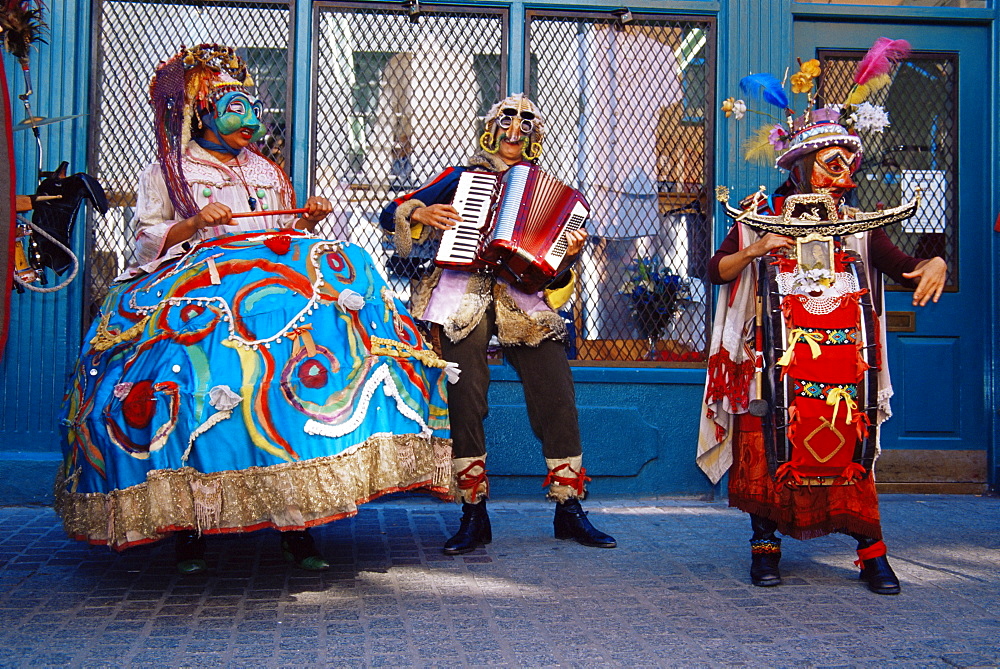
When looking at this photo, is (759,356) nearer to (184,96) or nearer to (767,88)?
(767,88)

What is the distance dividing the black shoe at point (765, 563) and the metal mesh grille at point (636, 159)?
7.03 feet

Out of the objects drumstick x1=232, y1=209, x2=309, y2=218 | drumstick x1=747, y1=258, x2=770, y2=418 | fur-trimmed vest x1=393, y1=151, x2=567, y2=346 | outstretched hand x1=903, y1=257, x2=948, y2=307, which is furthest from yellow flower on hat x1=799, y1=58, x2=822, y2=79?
drumstick x1=232, y1=209, x2=309, y2=218

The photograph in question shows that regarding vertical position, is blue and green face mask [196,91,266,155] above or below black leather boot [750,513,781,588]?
above

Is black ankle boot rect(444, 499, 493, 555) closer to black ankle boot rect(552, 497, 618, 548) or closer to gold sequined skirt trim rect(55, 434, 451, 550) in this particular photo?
black ankle boot rect(552, 497, 618, 548)

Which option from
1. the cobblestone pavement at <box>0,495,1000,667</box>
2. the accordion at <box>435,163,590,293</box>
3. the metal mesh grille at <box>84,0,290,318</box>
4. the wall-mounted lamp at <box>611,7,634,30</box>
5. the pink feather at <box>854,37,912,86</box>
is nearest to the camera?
the cobblestone pavement at <box>0,495,1000,667</box>

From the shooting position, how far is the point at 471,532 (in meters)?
4.27

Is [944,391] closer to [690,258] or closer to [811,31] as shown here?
[690,258]

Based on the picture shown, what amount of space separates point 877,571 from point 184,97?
346 cm

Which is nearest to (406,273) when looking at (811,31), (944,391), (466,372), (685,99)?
(466,372)

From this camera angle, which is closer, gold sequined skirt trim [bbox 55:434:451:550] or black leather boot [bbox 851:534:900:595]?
gold sequined skirt trim [bbox 55:434:451:550]

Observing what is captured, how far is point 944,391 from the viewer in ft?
19.2

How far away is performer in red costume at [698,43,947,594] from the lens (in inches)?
142

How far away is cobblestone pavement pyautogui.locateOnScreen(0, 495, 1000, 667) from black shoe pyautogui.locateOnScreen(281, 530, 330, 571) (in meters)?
0.06

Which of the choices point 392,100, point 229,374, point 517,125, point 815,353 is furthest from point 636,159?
point 229,374
